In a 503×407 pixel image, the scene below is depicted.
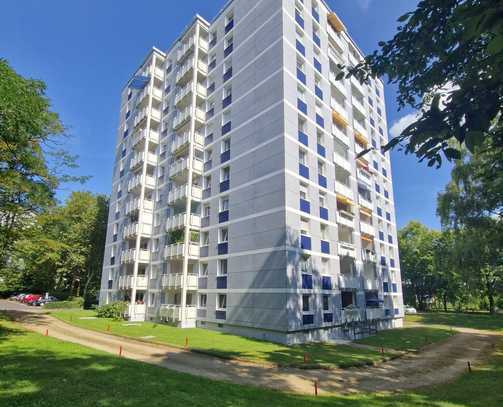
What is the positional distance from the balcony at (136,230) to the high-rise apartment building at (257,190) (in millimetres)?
159

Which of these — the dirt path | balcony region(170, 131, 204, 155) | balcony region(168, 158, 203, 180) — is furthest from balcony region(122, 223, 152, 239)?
the dirt path

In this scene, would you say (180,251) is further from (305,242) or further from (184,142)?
(305,242)

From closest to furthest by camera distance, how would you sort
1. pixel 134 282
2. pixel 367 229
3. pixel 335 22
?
pixel 134 282 → pixel 367 229 → pixel 335 22

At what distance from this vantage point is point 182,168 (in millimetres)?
31297

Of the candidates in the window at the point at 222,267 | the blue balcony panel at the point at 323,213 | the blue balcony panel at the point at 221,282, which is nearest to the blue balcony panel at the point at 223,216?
the window at the point at 222,267

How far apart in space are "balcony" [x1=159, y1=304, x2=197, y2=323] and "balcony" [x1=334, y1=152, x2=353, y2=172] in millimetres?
19401

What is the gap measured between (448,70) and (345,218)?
2475 cm

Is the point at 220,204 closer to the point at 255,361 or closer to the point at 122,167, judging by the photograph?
the point at 255,361

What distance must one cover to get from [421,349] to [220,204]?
19.9 metres

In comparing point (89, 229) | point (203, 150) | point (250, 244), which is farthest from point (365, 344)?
point (89, 229)

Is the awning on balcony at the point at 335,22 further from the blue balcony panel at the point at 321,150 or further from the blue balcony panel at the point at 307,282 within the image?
the blue balcony panel at the point at 307,282

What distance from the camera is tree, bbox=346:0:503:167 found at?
3213 mm

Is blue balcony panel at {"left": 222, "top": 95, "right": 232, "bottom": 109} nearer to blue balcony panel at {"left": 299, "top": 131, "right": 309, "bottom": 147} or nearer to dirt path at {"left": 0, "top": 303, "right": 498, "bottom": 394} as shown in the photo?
blue balcony panel at {"left": 299, "top": 131, "right": 309, "bottom": 147}

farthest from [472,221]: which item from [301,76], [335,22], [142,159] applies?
[142,159]
